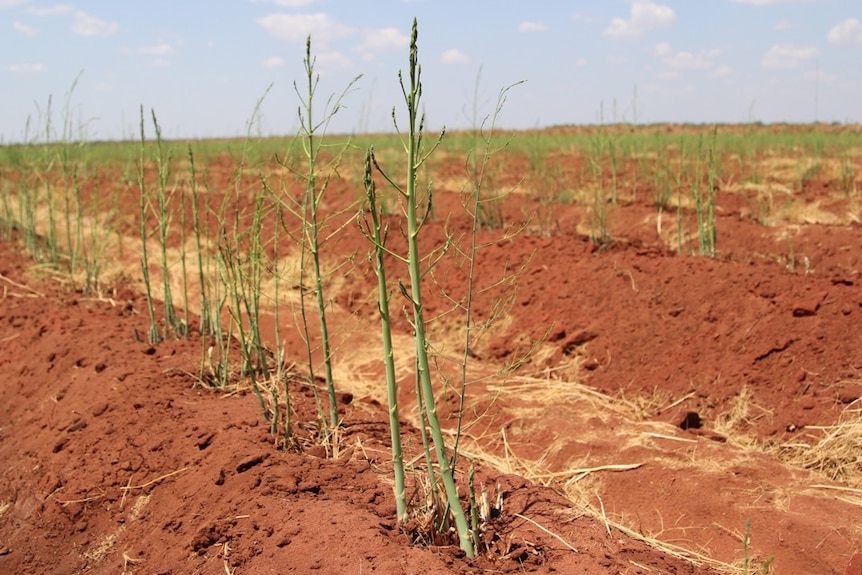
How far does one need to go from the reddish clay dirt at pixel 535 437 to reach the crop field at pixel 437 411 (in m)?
0.02

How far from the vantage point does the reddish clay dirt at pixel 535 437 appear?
2.78m

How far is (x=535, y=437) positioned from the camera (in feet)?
14.8

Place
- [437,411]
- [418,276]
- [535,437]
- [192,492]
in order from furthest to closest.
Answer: [437,411] < [535,437] < [192,492] < [418,276]

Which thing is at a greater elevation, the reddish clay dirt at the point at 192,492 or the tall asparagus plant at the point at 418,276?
the tall asparagus plant at the point at 418,276

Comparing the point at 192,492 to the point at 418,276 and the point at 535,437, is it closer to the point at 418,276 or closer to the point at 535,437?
the point at 418,276

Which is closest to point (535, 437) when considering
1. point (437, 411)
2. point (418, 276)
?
point (437, 411)

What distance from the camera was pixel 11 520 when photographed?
3711 millimetres

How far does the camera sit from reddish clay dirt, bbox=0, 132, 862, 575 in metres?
2.78

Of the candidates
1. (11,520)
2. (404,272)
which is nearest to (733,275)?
(404,272)

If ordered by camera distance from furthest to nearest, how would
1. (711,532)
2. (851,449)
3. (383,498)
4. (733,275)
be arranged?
1. (733,275)
2. (851,449)
3. (711,532)
4. (383,498)

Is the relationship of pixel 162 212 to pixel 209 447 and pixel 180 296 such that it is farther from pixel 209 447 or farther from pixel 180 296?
pixel 180 296

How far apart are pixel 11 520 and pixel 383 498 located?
2.04m

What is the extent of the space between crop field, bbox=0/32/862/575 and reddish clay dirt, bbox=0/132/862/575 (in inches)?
0.6

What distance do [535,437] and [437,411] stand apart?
2.70ft
